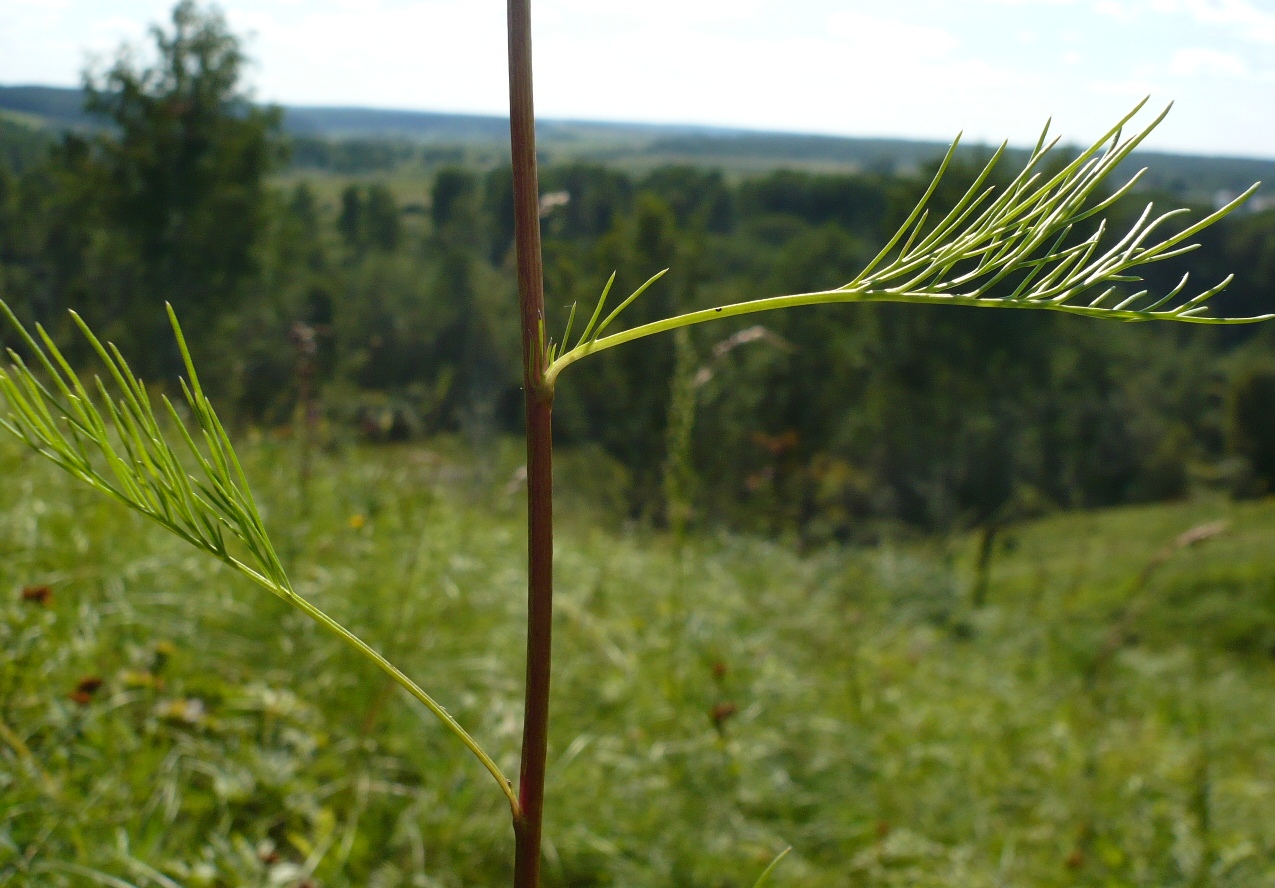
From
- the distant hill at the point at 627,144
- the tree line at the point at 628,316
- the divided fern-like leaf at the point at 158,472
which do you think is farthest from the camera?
the tree line at the point at 628,316

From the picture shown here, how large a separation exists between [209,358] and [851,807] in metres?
14.3

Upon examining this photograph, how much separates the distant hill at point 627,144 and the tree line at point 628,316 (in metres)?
0.78

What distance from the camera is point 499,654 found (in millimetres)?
2678

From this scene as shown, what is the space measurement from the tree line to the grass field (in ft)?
17.8

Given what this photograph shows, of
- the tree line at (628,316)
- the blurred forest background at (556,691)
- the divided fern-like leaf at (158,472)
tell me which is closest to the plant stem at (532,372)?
the divided fern-like leaf at (158,472)

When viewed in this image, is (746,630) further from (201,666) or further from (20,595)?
(20,595)

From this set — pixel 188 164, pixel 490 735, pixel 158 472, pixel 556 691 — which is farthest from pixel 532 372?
pixel 188 164

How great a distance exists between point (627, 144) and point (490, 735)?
49.5 meters

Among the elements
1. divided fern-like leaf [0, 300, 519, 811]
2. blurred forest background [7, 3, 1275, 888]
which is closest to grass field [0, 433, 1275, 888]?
blurred forest background [7, 3, 1275, 888]

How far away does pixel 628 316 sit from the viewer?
463 inches

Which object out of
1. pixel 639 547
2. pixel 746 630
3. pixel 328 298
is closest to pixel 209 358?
pixel 328 298

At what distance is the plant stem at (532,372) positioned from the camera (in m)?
0.48

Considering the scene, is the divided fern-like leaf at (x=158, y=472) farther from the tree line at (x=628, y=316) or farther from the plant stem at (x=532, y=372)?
the tree line at (x=628, y=316)

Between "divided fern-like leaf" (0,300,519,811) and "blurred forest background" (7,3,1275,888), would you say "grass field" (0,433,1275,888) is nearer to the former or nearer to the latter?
"blurred forest background" (7,3,1275,888)
